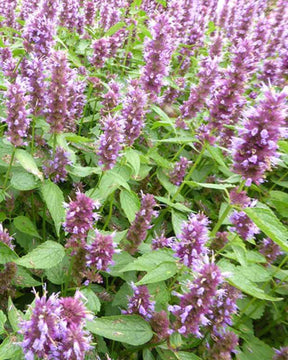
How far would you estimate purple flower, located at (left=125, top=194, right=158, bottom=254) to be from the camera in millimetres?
3070

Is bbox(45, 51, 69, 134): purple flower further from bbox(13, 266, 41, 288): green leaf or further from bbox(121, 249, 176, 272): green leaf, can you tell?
bbox(121, 249, 176, 272): green leaf

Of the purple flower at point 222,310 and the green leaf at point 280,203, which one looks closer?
the purple flower at point 222,310

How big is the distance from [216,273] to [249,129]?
105 centimetres

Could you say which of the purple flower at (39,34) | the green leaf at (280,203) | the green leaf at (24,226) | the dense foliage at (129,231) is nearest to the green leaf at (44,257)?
the dense foliage at (129,231)

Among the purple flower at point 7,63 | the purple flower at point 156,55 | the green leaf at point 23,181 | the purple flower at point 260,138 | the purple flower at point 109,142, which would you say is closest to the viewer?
the purple flower at point 260,138

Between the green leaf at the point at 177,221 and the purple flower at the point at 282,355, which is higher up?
the green leaf at the point at 177,221

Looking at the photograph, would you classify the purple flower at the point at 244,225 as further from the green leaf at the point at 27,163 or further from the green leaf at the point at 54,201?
the green leaf at the point at 27,163

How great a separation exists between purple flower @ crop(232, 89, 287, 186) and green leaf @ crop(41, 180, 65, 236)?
138cm

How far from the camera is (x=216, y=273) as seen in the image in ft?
7.08

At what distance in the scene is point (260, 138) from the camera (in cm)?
261

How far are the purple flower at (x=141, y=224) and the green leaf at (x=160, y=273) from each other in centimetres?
56

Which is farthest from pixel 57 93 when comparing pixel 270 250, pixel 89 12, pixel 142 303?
pixel 89 12

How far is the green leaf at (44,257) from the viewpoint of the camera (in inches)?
97.5

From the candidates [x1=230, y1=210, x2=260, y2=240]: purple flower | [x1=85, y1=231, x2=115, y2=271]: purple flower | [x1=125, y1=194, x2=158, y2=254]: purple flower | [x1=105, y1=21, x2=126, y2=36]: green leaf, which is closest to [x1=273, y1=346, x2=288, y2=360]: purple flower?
[x1=230, y1=210, x2=260, y2=240]: purple flower
